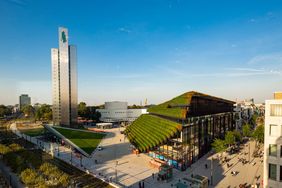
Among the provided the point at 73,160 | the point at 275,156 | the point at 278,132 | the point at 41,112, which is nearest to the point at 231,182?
the point at 275,156

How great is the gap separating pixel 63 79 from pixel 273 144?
10708 centimetres

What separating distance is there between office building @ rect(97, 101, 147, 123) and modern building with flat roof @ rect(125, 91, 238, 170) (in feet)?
293

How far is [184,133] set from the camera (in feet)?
154

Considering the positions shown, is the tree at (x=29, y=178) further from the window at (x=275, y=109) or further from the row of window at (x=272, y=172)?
the window at (x=275, y=109)

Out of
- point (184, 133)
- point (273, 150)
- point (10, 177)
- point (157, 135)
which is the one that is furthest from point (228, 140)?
point (10, 177)

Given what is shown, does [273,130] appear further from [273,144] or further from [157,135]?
[157,135]

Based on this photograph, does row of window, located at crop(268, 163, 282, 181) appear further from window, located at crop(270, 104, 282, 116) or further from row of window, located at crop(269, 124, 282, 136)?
window, located at crop(270, 104, 282, 116)

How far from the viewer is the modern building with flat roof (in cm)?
4719

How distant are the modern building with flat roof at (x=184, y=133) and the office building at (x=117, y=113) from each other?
89.4 m

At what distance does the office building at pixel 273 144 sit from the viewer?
85.5 feet

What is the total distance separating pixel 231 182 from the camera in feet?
124

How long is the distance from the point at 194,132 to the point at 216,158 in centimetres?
1132

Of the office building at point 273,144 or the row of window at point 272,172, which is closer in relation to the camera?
the office building at point 273,144

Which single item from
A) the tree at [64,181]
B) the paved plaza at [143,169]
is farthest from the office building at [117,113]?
the tree at [64,181]
